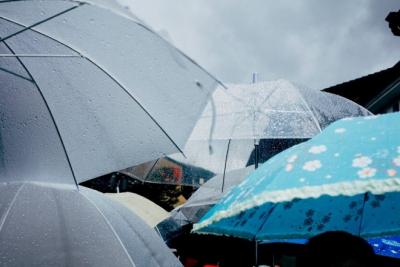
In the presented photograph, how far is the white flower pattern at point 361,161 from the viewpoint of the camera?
73.5 inches

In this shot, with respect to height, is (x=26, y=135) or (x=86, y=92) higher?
(x=86, y=92)

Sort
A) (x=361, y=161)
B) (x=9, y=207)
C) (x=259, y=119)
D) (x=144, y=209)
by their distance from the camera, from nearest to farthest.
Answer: (x=361, y=161), (x=9, y=207), (x=259, y=119), (x=144, y=209)

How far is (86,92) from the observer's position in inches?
151

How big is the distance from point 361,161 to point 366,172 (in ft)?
0.31

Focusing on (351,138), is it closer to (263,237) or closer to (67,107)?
(263,237)

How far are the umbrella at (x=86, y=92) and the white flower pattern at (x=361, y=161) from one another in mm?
1509

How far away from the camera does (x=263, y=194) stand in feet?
6.30

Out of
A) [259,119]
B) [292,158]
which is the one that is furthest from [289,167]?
[259,119]

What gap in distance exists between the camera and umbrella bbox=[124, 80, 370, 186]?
5.11 meters

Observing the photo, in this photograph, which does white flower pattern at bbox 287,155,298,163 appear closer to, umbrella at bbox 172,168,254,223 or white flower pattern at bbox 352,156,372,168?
white flower pattern at bbox 352,156,372,168

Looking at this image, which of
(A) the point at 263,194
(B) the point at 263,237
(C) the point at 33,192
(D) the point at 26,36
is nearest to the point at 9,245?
(C) the point at 33,192

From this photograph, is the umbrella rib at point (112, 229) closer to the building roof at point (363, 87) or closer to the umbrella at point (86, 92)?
the umbrella at point (86, 92)

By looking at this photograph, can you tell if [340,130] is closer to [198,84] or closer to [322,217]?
[322,217]

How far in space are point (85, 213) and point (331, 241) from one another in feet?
8.67
